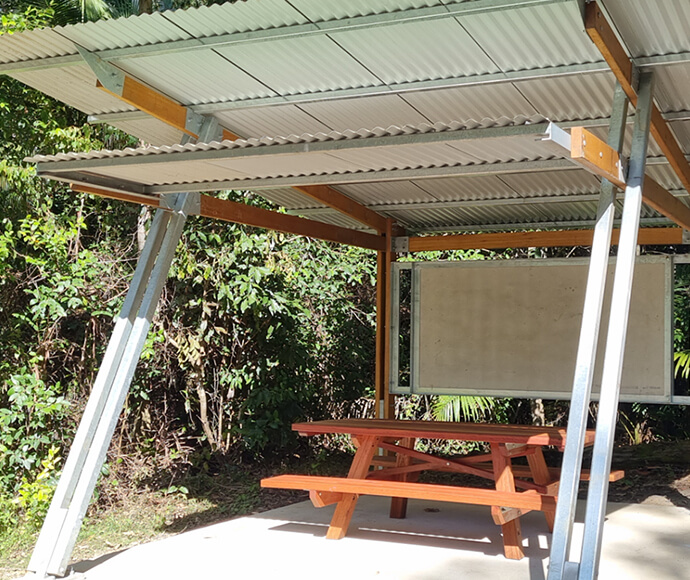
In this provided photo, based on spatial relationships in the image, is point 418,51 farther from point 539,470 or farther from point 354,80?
point 539,470

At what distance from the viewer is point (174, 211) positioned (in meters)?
5.13

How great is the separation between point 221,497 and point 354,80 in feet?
15.7

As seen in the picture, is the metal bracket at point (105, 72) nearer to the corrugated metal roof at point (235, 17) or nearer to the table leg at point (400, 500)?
the corrugated metal roof at point (235, 17)

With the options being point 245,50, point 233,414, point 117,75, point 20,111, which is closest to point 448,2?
point 245,50

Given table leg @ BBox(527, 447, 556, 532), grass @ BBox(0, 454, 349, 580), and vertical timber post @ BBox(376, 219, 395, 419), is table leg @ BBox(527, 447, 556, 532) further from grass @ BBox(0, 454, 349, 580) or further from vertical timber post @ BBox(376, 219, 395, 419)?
A: vertical timber post @ BBox(376, 219, 395, 419)

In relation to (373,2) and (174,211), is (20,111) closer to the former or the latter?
(174,211)

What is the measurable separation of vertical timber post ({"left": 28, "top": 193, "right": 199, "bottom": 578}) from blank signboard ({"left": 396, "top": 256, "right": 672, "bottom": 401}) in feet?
13.5

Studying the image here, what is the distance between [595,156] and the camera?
3.48m

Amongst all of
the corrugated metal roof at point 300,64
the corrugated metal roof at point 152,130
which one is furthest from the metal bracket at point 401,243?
the corrugated metal roof at point 300,64

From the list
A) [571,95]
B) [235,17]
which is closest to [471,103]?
[571,95]

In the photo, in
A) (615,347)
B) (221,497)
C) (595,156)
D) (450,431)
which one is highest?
(595,156)

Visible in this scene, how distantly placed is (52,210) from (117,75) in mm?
4394

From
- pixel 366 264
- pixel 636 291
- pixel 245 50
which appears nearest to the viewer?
pixel 245 50

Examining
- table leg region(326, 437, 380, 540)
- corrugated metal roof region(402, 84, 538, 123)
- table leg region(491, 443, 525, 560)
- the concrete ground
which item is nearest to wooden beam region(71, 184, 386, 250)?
corrugated metal roof region(402, 84, 538, 123)
